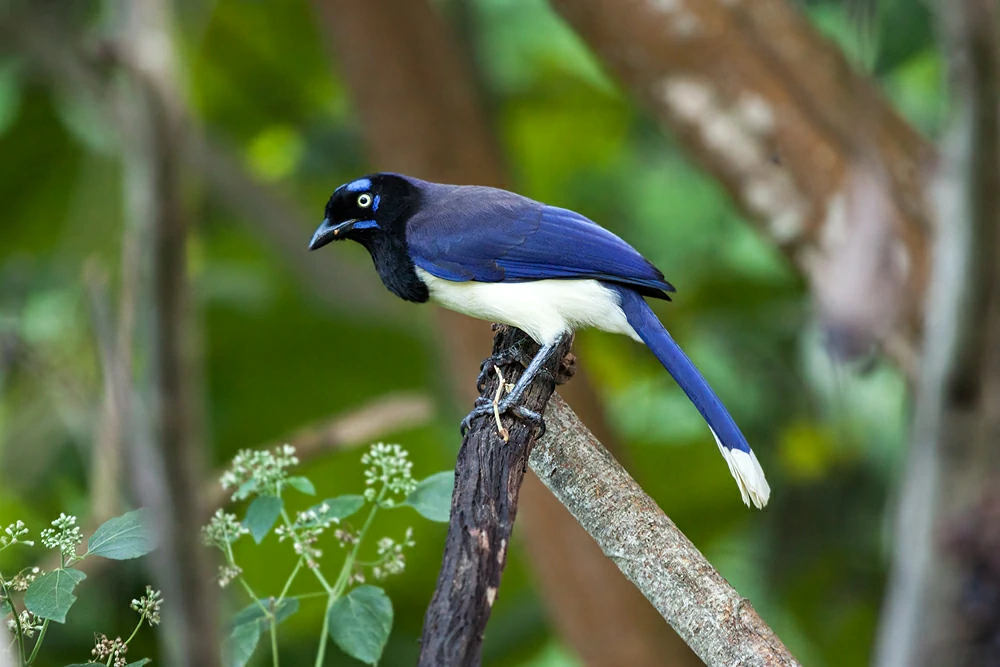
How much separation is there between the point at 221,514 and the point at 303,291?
286cm

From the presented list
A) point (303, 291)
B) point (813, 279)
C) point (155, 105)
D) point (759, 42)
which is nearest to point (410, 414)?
point (303, 291)

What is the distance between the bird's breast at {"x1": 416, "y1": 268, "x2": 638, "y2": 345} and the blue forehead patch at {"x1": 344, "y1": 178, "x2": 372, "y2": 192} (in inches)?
8.7

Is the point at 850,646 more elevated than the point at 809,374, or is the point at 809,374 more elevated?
the point at 809,374

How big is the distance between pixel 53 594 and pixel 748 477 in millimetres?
1205

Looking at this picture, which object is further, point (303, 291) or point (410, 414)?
point (303, 291)

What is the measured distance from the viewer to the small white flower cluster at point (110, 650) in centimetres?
136

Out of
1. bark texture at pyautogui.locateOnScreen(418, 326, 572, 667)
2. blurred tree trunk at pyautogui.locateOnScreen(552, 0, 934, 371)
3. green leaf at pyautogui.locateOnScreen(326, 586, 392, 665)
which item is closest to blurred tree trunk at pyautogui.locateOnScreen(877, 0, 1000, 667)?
bark texture at pyautogui.locateOnScreen(418, 326, 572, 667)

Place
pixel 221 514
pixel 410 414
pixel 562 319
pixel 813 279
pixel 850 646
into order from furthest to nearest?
pixel 850 646 → pixel 410 414 → pixel 813 279 → pixel 562 319 → pixel 221 514

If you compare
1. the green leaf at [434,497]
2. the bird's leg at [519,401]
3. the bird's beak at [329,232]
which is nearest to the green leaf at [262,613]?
the green leaf at [434,497]

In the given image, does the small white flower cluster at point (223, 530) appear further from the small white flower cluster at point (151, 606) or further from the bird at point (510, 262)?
the bird at point (510, 262)

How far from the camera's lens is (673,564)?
5.33 feet

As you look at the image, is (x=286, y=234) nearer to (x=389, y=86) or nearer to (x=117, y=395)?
(x=389, y=86)

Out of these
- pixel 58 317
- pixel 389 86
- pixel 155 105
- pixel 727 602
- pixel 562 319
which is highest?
pixel 58 317

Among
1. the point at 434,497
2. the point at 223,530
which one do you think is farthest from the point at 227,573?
the point at 434,497
